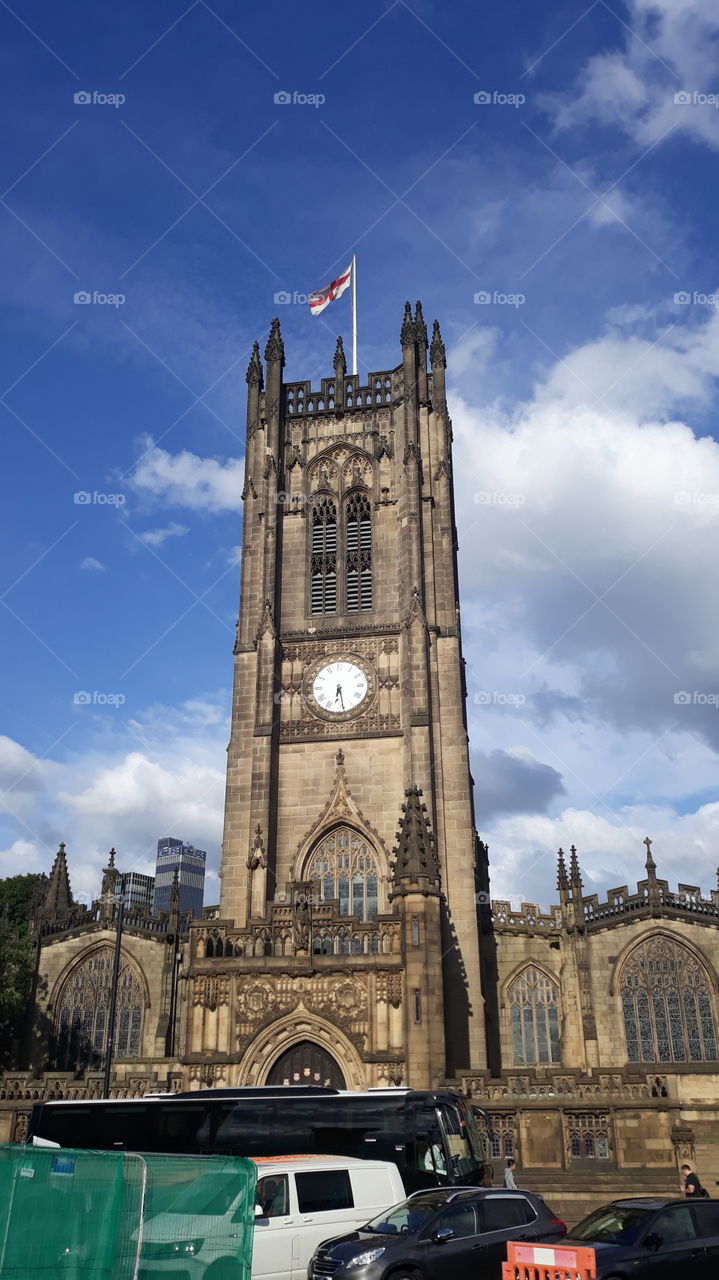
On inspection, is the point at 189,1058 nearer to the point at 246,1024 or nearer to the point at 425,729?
the point at 246,1024

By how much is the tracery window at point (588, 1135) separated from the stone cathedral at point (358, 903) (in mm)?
1072

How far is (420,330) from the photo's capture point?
49.8 meters

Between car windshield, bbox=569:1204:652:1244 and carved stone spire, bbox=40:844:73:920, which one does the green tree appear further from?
car windshield, bbox=569:1204:652:1244

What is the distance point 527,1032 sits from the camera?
132ft

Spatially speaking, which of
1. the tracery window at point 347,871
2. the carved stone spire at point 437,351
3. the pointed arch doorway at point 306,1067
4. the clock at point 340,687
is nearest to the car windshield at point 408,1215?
the pointed arch doorway at point 306,1067

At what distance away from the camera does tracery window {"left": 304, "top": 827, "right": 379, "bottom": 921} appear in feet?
129

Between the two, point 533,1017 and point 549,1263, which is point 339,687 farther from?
point 549,1263

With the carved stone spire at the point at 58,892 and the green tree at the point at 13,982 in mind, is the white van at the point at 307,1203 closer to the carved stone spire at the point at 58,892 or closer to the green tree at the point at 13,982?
the green tree at the point at 13,982

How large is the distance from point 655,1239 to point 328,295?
4398 centimetres

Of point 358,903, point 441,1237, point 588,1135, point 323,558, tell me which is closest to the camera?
point 441,1237

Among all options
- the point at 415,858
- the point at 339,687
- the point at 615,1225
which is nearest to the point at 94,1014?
the point at 339,687

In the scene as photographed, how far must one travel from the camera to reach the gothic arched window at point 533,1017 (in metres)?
39.9

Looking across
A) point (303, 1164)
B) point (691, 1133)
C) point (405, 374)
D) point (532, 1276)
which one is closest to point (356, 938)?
point (691, 1133)

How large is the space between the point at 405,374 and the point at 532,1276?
42115 millimetres
